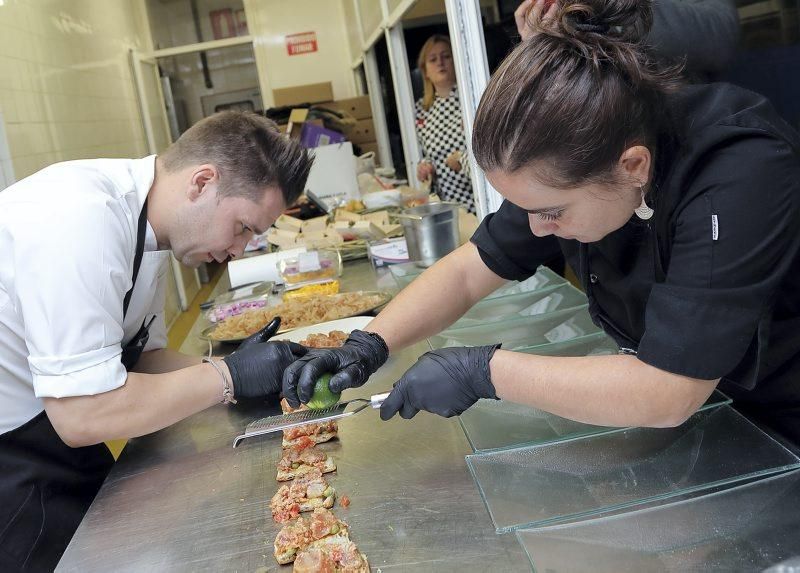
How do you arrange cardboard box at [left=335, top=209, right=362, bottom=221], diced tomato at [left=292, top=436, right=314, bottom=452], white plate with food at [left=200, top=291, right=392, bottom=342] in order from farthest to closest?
cardboard box at [left=335, top=209, right=362, bottom=221]
white plate with food at [left=200, top=291, right=392, bottom=342]
diced tomato at [left=292, top=436, right=314, bottom=452]

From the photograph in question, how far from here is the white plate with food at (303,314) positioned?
7.22 ft

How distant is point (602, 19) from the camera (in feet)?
3.49

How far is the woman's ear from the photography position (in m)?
1.04

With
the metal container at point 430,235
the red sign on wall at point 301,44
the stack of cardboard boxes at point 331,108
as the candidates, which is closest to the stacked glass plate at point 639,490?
the metal container at point 430,235

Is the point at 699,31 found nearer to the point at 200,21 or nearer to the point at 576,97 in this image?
the point at 576,97

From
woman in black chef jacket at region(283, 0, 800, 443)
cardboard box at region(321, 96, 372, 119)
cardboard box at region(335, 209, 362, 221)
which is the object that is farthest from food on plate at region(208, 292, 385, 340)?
cardboard box at region(321, 96, 372, 119)

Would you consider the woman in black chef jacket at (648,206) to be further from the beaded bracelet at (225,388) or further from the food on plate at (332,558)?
the beaded bracelet at (225,388)

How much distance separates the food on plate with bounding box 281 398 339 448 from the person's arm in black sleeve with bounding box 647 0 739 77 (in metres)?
1.03

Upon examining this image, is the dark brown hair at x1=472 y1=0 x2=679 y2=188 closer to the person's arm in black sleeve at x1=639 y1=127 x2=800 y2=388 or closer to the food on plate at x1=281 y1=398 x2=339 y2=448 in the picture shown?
the person's arm in black sleeve at x1=639 y1=127 x2=800 y2=388

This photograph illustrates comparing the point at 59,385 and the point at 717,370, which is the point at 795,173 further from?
the point at 59,385

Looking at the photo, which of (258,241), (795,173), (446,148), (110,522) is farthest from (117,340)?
(446,148)

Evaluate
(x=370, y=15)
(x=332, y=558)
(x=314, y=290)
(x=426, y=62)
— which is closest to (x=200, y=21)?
(x=370, y=15)

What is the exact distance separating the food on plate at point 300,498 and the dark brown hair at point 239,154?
2.28 ft

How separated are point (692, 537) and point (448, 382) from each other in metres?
0.45
